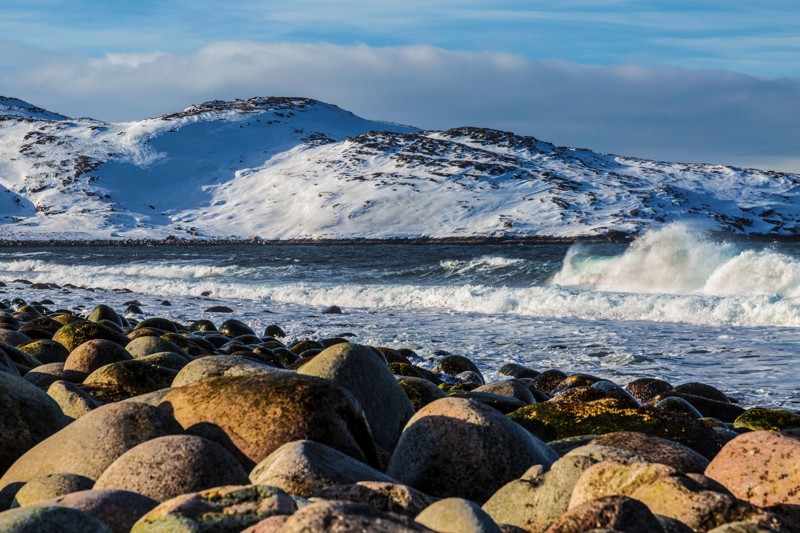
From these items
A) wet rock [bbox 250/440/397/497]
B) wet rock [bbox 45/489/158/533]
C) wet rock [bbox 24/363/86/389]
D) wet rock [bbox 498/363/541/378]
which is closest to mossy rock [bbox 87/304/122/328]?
wet rock [bbox 498/363/541/378]

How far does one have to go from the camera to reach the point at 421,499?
4027 mm

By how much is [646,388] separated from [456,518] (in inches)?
326

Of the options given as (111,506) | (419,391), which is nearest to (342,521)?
(111,506)

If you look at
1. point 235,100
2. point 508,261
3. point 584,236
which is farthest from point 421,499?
point 235,100

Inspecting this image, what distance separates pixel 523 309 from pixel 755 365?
10295 mm

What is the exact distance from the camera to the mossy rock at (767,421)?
Result: 8.09 m

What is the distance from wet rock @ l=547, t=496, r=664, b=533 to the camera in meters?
3.47

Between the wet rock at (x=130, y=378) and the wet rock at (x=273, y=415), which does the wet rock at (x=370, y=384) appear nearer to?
the wet rock at (x=273, y=415)

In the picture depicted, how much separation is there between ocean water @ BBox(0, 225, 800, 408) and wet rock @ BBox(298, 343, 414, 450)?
21.5 ft

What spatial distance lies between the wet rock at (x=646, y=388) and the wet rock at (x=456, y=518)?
776cm

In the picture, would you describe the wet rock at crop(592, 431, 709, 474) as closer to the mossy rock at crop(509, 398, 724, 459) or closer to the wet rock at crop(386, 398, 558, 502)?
the wet rock at crop(386, 398, 558, 502)

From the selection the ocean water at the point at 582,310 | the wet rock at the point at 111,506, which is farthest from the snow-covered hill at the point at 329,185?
the wet rock at the point at 111,506

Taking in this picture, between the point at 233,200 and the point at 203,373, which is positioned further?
the point at 233,200

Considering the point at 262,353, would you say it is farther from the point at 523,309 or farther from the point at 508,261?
the point at 508,261
